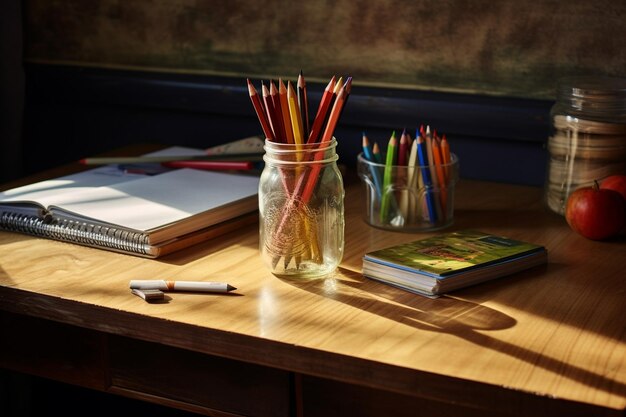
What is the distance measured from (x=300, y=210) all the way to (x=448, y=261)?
0.68 feet

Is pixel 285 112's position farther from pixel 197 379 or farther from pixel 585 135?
pixel 585 135

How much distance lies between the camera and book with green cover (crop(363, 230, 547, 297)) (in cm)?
114

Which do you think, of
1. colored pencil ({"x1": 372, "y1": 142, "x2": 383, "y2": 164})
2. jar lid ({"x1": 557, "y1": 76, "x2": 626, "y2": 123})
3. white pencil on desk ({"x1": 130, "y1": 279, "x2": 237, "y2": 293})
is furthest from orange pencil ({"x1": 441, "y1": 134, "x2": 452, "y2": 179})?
white pencil on desk ({"x1": 130, "y1": 279, "x2": 237, "y2": 293})

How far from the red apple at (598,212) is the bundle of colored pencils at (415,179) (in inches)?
8.0

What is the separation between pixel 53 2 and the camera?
2109 millimetres

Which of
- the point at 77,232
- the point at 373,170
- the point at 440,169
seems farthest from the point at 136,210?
the point at 440,169

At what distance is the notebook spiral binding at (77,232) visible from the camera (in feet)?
4.26

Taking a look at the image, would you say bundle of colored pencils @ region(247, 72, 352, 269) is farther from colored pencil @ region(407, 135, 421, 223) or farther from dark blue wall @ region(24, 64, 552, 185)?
dark blue wall @ region(24, 64, 552, 185)

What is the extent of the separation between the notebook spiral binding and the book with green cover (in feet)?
1.12

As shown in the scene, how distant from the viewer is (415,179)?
1.42 meters

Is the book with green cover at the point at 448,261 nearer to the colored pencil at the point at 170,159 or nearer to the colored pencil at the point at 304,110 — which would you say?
the colored pencil at the point at 304,110

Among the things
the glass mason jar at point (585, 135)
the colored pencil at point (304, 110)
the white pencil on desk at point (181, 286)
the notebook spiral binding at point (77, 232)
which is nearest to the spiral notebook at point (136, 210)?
the notebook spiral binding at point (77, 232)

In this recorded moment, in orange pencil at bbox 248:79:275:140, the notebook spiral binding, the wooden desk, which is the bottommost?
the wooden desk

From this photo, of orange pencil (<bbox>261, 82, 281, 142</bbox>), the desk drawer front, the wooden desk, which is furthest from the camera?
orange pencil (<bbox>261, 82, 281, 142</bbox>)
